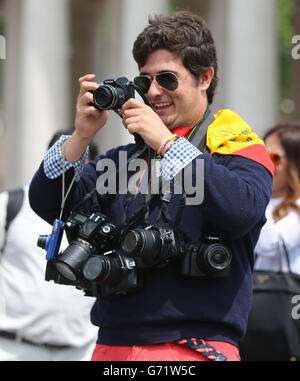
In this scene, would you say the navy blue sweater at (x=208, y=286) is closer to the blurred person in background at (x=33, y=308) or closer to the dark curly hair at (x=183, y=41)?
the dark curly hair at (x=183, y=41)

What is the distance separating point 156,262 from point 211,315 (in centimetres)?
46

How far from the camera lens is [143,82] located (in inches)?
184

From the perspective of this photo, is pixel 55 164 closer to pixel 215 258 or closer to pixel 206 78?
pixel 206 78

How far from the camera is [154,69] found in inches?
185

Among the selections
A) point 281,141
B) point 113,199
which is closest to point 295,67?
point 281,141

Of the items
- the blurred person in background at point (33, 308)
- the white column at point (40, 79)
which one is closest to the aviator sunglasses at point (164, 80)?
the blurred person in background at point (33, 308)

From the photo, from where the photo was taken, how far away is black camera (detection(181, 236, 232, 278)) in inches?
167

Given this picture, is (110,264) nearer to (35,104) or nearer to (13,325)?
(13,325)

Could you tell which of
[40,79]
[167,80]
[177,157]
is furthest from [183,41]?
[40,79]

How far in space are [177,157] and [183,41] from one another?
93cm

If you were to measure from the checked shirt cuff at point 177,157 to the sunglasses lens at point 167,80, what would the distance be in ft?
1.79

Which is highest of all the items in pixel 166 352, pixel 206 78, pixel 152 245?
pixel 206 78

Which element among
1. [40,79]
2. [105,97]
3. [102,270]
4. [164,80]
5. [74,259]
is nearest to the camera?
[102,270]

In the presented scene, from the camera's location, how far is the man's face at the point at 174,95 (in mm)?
4668
